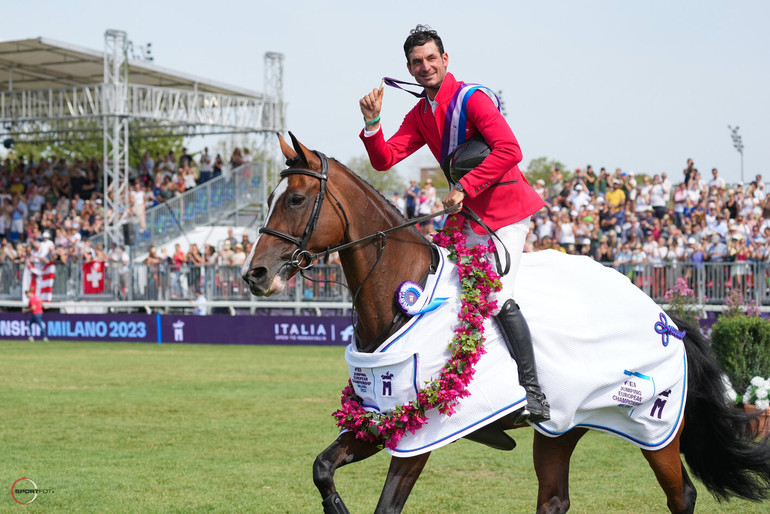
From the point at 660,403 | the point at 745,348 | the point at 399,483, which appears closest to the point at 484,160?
the point at 399,483

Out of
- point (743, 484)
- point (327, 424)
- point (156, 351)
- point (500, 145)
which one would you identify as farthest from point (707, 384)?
point (156, 351)

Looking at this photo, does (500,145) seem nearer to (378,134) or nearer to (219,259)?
(378,134)

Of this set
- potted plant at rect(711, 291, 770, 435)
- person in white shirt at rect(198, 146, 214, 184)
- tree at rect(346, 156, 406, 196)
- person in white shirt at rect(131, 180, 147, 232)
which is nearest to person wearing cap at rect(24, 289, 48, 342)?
person in white shirt at rect(131, 180, 147, 232)

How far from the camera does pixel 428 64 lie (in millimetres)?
5527

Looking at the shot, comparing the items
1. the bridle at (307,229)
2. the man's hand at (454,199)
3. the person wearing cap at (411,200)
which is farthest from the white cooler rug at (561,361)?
the person wearing cap at (411,200)

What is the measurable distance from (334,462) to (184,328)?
837 inches

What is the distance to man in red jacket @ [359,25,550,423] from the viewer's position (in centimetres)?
539

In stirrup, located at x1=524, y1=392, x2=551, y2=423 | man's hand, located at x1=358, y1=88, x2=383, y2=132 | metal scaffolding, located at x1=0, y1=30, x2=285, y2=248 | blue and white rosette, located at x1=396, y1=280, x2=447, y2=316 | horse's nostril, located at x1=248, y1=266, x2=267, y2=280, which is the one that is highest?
metal scaffolding, located at x1=0, y1=30, x2=285, y2=248

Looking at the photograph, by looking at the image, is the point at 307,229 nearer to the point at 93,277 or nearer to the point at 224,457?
the point at 224,457

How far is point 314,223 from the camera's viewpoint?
5152 mm

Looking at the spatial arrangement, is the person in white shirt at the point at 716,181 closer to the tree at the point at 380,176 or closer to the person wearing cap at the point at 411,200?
the person wearing cap at the point at 411,200

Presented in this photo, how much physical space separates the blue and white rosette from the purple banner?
707 inches

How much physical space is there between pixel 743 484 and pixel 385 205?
3227 millimetres

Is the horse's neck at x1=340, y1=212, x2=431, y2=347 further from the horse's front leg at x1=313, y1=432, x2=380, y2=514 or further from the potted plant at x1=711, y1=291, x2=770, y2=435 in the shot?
the potted plant at x1=711, y1=291, x2=770, y2=435
